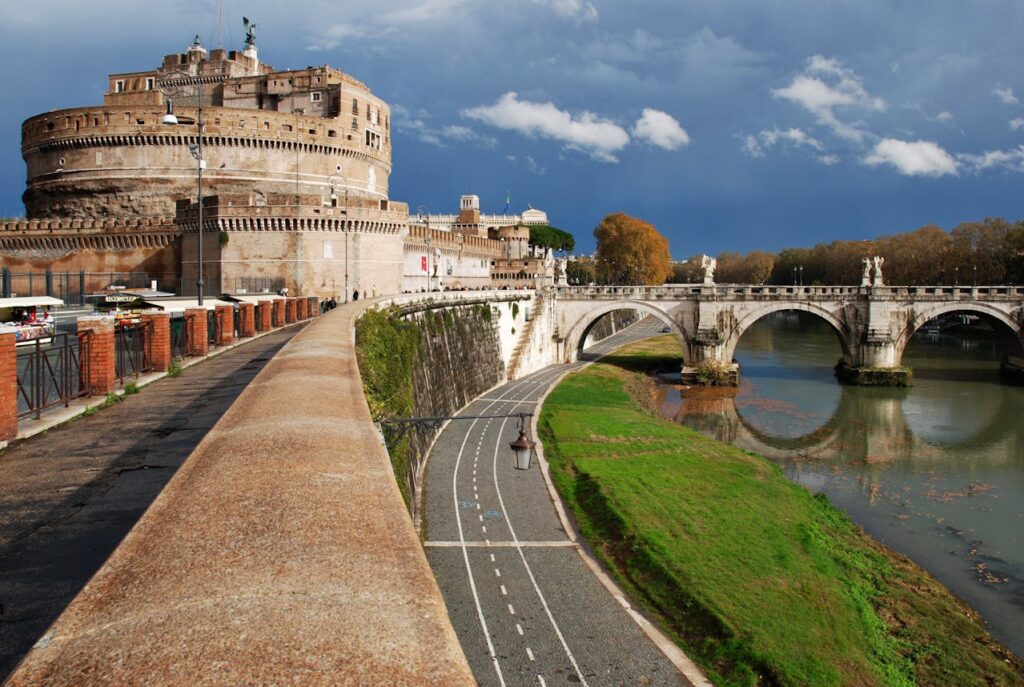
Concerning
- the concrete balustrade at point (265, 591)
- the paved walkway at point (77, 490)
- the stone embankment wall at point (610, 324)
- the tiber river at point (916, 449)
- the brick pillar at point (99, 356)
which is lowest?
the tiber river at point (916, 449)

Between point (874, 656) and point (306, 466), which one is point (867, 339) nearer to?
point (874, 656)

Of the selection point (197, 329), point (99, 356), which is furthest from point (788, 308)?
point (99, 356)

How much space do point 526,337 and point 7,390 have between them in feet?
131

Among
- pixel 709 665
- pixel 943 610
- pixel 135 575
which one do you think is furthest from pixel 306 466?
pixel 943 610

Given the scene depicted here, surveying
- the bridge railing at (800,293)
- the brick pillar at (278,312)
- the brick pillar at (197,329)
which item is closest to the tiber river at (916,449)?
the bridge railing at (800,293)

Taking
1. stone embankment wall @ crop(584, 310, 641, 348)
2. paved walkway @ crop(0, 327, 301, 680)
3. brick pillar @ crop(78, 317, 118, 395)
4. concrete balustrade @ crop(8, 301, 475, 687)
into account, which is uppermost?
brick pillar @ crop(78, 317, 118, 395)

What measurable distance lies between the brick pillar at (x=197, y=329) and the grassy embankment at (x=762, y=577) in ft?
32.7

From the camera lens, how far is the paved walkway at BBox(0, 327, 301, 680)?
530 centimetres

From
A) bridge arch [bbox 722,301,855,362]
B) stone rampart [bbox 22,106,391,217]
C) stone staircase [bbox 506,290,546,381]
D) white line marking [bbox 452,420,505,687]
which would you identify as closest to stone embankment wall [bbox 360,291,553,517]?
stone staircase [bbox 506,290,546,381]

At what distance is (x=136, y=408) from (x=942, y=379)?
5087 centimetres

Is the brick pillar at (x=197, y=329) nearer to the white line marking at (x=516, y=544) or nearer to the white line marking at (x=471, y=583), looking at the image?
the white line marking at (x=516, y=544)

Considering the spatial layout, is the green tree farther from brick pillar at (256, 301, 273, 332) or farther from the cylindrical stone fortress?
brick pillar at (256, 301, 273, 332)

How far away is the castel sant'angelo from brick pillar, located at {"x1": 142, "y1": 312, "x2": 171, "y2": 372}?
88.8ft

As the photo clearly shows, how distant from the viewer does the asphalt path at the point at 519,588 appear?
13398 millimetres
